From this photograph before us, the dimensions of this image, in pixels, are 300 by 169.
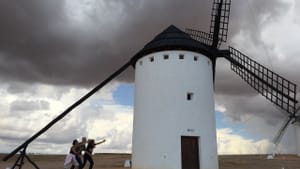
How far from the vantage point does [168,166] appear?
1645cm

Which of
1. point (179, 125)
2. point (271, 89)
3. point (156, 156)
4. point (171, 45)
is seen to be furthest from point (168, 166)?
point (271, 89)

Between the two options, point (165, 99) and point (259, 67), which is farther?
point (259, 67)

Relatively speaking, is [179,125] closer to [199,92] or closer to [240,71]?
[199,92]

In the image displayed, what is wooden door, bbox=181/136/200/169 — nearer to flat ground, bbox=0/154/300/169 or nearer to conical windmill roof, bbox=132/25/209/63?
conical windmill roof, bbox=132/25/209/63

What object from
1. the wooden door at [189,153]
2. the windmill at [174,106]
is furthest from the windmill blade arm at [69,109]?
the wooden door at [189,153]

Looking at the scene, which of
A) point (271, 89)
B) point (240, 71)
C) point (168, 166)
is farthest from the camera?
point (240, 71)

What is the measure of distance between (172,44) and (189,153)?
6.46 m

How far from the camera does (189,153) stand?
55.7 ft

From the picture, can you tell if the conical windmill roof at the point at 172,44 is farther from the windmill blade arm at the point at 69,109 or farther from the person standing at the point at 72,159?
the person standing at the point at 72,159

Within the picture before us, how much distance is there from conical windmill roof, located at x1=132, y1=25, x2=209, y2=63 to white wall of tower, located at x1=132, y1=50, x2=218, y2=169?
1.03 ft

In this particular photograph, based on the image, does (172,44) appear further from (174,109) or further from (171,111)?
(171,111)

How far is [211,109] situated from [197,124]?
74.1 inches

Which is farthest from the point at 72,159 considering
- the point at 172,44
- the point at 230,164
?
the point at 230,164

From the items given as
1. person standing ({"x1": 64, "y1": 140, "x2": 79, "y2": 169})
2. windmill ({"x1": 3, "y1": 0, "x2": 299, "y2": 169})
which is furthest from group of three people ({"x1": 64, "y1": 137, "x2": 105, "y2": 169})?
windmill ({"x1": 3, "y1": 0, "x2": 299, "y2": 169})
